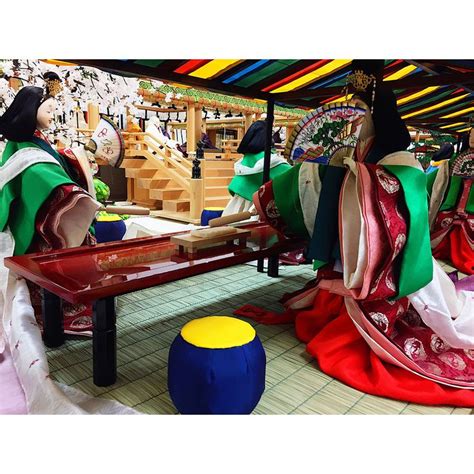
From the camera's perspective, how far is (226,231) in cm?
321

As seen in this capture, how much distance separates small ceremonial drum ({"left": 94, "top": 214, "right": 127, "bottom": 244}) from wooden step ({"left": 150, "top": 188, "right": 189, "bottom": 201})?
4900mm

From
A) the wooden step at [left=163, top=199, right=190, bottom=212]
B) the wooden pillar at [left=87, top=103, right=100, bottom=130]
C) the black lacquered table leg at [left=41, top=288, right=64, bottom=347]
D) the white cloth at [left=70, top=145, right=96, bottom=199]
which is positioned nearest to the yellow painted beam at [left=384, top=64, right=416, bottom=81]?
the white cloth at [left=70, top=145, right=96, bottom=199]

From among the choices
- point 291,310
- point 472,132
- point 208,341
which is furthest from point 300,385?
point 472,132

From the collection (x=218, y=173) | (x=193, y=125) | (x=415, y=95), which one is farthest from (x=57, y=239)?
(x=193, y=125)

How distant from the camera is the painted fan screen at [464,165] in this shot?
5.41 meters

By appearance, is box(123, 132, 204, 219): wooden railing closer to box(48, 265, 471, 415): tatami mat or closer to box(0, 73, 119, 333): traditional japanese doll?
box(48, 265, 471, 415): tatami mat

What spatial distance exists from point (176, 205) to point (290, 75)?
18.9ft

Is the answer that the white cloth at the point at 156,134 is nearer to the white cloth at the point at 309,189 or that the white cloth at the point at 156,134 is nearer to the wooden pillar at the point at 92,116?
Result: the wooden pillar at the point at 92,116

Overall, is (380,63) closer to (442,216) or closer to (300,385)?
(300,385)

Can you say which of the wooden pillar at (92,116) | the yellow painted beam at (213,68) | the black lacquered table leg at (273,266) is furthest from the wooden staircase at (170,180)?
the yellow painted beam at (213,68)

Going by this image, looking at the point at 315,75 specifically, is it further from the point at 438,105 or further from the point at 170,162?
the point at 170,162

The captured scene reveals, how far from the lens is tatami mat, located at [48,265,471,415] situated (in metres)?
2.25

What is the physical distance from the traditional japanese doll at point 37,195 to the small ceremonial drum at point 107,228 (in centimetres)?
149

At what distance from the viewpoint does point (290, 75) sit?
406 centimetres
